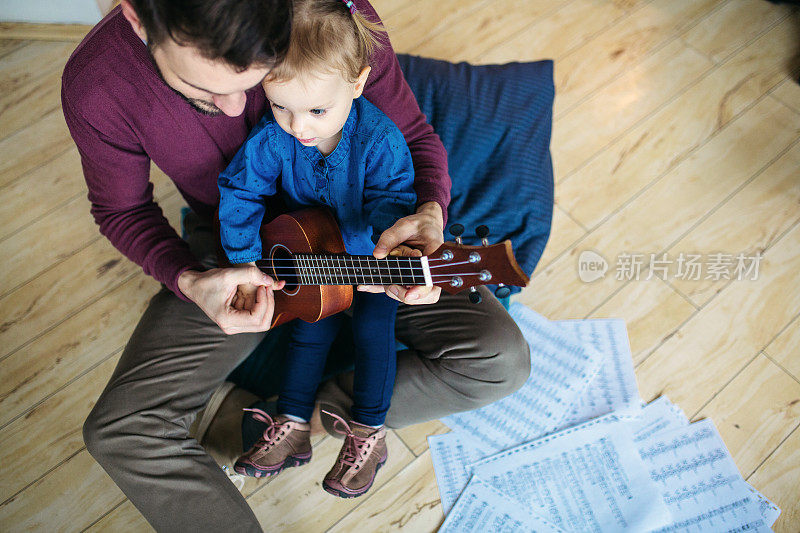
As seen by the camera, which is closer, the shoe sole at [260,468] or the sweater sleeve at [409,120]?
the sweater sleeve at [409,120]

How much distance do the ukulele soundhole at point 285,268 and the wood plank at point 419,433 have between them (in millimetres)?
512

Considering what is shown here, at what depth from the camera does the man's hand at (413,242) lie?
1011mm

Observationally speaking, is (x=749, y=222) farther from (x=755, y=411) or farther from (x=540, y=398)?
(x=540, y=398)

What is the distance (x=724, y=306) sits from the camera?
1.68 metres

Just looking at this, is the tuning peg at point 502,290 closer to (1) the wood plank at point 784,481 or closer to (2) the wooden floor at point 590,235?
(2) the wooden floor at point 590,235

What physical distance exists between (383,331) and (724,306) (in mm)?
1003

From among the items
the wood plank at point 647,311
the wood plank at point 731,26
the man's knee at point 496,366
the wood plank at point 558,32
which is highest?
the wood plank at point 558,32

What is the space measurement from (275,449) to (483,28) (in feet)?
5.17

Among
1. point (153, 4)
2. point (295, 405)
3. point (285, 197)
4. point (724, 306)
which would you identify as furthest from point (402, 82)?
point (724, 306)

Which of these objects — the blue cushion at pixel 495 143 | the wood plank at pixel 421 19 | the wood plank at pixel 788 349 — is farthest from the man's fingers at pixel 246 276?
the wood plank at pixel 788 349

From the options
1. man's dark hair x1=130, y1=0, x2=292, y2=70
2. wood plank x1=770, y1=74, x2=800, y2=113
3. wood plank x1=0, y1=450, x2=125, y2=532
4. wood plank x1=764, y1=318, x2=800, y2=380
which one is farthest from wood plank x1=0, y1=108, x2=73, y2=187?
wood plank x1=770, y1=74, x2=800, y2=113

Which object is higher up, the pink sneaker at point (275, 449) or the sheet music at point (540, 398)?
the pink sneaker at point (275, 449)

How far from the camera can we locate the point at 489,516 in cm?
141

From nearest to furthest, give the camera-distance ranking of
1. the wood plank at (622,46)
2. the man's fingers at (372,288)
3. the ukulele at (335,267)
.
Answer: the ukulele at (335,267), the man's fingers at (372,288), the wood plank at (622,46)
